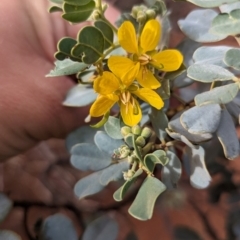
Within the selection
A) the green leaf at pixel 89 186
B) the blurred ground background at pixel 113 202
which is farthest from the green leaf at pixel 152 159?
the blurred ground background at pixel 113 202

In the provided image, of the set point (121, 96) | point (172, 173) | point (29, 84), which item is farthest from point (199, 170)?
point (29, 84)

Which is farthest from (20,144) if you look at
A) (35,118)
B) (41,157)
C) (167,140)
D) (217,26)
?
(217,26)

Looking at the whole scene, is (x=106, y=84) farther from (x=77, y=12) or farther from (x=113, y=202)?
(x=113, y=202)

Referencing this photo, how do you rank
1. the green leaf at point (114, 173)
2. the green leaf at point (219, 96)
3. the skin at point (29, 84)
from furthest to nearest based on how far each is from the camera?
1. the skin at point (29, 84)
2. the green leaf at point (114, 173)
3. the green leaf at point (219, 96)

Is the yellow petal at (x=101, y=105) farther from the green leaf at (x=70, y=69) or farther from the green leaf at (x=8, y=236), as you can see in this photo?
the green leaf at (x=8, y=236)

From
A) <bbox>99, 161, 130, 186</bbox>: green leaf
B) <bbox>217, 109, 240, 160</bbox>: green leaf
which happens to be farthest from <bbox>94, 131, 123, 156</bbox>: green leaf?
<bbox>217, 109, 240, 160</bbox>: green leaf

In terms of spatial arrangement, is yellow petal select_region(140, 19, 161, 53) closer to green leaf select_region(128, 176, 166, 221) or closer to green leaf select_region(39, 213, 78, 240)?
green leaf select_region(128, 176, 166, 221)
